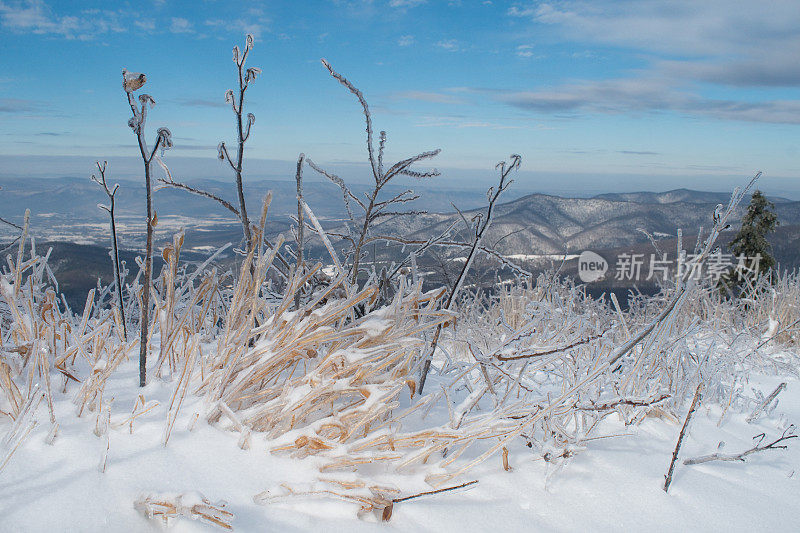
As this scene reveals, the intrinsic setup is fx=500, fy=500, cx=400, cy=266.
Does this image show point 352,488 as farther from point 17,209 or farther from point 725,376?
point 17,209

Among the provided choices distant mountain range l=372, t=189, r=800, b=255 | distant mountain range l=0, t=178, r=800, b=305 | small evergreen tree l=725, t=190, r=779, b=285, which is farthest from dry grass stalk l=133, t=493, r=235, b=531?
distant mountain range l=372, t=189, r=800, b=255

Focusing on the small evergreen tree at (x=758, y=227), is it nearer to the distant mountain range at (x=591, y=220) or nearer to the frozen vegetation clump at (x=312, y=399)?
the frozen vegetation clump at (x=312, y=399)

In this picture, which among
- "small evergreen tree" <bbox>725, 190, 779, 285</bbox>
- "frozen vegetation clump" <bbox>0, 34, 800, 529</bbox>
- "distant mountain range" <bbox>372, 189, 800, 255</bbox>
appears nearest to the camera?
"frozen vegetation clump" <bbox>0, 34, 800, 529</bbox>

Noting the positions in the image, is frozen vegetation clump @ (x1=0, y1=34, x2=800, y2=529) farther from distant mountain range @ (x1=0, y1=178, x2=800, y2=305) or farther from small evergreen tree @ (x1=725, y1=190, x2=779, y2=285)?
distant mountain range @ (x1=0, y1=178, x2=800, y2=305)

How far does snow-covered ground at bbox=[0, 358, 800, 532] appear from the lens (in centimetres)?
93

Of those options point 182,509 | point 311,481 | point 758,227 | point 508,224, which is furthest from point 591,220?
point 182,509

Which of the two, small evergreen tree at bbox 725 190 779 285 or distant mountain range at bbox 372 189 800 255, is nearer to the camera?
small evergreen tree at bbox 725 190 779 285

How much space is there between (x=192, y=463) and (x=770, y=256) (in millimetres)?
25613

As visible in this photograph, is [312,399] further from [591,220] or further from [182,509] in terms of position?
[591,220]

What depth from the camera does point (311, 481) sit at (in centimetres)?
109

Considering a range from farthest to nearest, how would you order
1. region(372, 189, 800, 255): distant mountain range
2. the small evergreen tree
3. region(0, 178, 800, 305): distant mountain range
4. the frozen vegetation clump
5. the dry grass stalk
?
region(372, 189, 800, 255): distant mountain range < region(0, 178, 800, 305): distant mountain range < the small evergreen tree < the frozen vegetation clump < the dry grass stalk

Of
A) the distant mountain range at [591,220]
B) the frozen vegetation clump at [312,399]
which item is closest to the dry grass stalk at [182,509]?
the frozen vegetation clump at [312,399]

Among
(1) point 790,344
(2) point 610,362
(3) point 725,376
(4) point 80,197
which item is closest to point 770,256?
(1) point 790,344

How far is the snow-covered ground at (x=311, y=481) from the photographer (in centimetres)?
93
